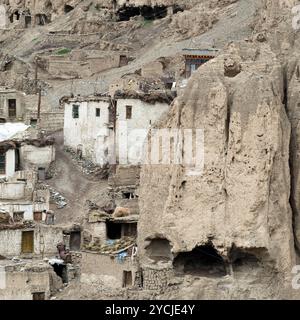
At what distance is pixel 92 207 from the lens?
4972cm

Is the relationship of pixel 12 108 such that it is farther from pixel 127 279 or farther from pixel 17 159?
pixel 127 279

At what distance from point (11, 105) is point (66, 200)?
8777mm

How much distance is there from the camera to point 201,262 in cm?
4478

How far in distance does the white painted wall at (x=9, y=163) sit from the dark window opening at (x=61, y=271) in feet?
24.7

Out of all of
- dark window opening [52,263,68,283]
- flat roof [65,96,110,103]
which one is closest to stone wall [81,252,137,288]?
dark window opening [52,263,68,283]

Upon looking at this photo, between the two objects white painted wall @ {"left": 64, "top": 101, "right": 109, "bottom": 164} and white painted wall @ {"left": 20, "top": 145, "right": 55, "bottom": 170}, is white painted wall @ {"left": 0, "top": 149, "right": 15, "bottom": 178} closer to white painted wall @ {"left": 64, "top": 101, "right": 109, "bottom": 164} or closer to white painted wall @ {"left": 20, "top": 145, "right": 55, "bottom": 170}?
white painted wall @ {"left": 20, "top": 145, "right": 55, "bottom": 170}

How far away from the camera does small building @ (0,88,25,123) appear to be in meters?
60.2

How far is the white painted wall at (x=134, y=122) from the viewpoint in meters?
54.4

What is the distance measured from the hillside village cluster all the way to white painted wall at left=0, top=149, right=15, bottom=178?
4 centimetres

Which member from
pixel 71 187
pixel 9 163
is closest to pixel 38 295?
pixel 71 187
